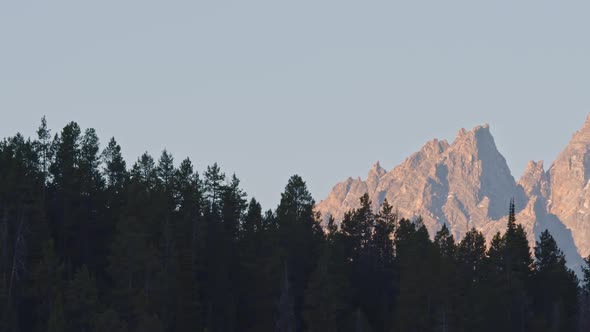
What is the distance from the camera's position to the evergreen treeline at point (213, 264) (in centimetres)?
10656

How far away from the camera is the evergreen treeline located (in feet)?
350

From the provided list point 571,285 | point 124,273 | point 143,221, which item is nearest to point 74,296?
point 124,273

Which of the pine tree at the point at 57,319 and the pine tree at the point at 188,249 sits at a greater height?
the pine tree at the point at 188,249

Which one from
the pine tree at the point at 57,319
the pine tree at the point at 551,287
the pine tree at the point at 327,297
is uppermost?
the pine tree at the point at 551,287

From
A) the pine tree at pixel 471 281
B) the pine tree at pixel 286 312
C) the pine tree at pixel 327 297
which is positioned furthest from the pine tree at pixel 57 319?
the pine tree at pixel 471 281

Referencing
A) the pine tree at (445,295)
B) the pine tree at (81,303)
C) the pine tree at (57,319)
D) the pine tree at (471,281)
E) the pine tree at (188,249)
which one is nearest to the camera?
the pine tree at (57,319)

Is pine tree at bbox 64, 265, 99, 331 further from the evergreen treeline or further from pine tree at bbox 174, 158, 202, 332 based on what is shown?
pine tree at bbox 174, 158, 202, 332

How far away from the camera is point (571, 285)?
146 metres

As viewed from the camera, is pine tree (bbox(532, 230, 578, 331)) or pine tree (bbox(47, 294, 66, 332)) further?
pine tree (bbox(532, 230, 578, 331))

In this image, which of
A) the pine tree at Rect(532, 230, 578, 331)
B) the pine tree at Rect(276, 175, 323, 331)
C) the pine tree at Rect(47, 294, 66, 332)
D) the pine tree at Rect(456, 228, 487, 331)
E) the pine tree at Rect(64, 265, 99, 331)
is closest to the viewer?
the pine tree at Rect(47, 294, 66, 332)

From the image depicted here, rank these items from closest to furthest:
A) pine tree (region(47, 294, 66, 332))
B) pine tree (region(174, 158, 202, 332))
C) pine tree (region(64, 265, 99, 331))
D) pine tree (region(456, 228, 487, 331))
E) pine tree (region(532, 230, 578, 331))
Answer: pine tree (region(47, 294, 66, 332)), pine tree (region(64, 265, 99, 331)), pine tree (region(174, 158, 202, 332)), pine tree (region(456, 228, 487, 331)), pine tree (region(532, 230, 578, 331))

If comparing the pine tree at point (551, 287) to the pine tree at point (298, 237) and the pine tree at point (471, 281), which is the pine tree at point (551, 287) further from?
the pine tree at point (298, 237)

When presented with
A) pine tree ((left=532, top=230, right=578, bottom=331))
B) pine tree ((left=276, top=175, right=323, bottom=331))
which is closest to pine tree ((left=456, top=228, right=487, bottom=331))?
pine tree ((left=532, top=230, right=578, bottom=331))

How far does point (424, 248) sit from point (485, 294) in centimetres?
687
